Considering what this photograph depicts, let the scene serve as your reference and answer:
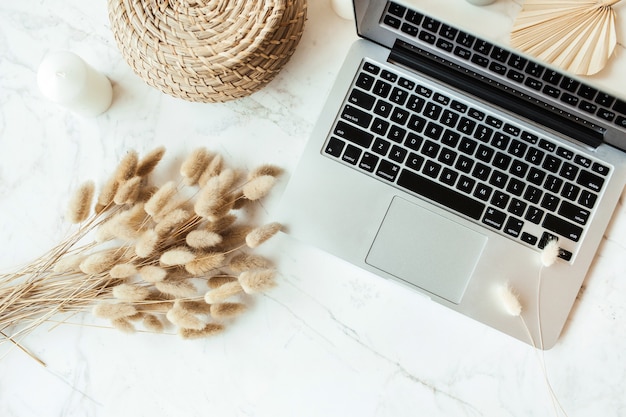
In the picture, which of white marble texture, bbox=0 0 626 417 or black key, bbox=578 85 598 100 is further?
white marble texture, bbox=0 0 626 417

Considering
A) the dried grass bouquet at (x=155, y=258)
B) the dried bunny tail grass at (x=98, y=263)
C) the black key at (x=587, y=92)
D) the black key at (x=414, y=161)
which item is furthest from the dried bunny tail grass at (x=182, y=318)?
the black key at (x=587, y=92)

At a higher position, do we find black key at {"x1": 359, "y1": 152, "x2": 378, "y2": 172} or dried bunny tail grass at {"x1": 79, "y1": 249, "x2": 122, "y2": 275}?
black key at {"x1": 359, "y1": 152, "x2": 378, "y2": 172}

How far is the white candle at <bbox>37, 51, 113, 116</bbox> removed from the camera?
0.68 metres

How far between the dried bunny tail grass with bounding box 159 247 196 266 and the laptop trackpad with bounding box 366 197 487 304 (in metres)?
0.23

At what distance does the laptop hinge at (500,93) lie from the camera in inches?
26.8

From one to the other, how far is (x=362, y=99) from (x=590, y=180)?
1.04 ft

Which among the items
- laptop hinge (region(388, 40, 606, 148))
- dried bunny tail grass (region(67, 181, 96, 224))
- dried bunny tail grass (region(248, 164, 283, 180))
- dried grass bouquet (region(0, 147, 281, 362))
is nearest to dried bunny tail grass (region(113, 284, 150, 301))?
dried grass bouquet (region(0, 147, 281, 362))

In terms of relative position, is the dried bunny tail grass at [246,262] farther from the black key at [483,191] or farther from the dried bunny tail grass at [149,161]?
the black key at [483,191]

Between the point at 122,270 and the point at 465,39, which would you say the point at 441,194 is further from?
the point at 122,270

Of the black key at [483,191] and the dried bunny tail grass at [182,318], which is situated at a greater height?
the black key at [483,191]

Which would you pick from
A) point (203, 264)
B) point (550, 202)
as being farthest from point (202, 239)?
point (550, 202)

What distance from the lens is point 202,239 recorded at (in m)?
0.71

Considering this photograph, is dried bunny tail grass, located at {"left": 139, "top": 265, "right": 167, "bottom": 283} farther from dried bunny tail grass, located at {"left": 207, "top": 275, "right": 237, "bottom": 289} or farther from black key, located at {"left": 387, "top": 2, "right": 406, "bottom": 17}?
black key, located at {"left": 387, "top": 2, "right": 406, "bottom": 17}

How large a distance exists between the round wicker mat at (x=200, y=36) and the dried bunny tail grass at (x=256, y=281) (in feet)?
0.78
